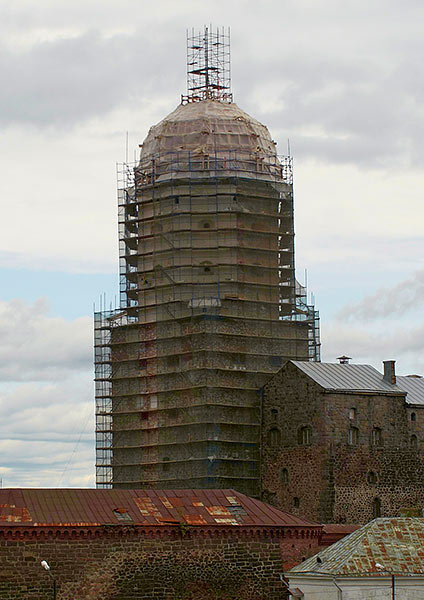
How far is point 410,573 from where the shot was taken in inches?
2744

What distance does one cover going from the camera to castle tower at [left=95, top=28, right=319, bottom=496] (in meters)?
93.3

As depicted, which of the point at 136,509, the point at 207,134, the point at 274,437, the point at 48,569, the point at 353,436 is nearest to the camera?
the point at 48,569

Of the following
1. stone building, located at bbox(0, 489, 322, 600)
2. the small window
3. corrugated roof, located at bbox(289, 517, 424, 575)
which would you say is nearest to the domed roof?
the small window

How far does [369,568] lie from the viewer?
69.5m

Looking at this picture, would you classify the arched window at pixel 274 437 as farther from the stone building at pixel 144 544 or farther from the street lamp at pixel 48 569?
the street lamp at pixel 48 569

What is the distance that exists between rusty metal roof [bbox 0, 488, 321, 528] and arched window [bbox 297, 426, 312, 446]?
9.06 metres

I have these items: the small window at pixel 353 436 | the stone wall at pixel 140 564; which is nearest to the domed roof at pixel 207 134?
the small window at pixel 353 436

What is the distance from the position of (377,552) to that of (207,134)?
38966 millimetres

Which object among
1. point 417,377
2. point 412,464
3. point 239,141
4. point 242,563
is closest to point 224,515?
point 242,563

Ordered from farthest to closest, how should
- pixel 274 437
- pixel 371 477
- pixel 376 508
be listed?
pixel 274 437 < pixel 371 477 < pixel 376 508

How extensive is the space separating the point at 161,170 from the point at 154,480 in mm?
22182

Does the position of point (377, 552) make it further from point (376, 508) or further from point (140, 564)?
point (376, 508)

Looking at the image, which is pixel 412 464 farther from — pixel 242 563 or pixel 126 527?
pixel 126 527

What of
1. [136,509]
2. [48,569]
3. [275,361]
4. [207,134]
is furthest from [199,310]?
[48,569]
